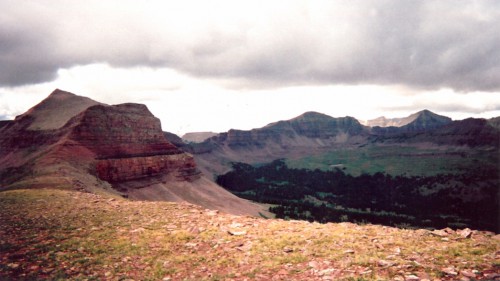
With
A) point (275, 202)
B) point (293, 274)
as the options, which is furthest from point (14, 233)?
point (275, 202)

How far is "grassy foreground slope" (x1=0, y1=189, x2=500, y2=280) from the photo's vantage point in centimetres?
1402

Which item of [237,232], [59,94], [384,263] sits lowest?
[237,232]

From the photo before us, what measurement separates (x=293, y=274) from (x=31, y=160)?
91.8 meters

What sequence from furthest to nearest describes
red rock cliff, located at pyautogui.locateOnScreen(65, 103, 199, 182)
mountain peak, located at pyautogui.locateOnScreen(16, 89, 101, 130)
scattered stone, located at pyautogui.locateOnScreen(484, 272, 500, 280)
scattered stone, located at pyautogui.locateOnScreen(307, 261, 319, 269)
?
mountain peak, located at pyautogui.locateOnScreen(16, 89, 101, 130)
red rock cliff, located at pyautogui.locateOnScreen(65, 103, 199, 182)
scattered stone, located at pyautogui.locateOnScreen(307, 261, 319, 269)
scattered stone, located at pyautogui.locateOnScreen(484, 272, 500, 280)

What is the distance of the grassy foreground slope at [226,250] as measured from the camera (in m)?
14.0

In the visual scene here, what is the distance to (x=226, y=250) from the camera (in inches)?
706

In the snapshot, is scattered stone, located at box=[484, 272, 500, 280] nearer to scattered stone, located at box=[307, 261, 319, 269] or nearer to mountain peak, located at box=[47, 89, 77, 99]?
scattered stone, located at box=[307, 261, 319, 269]

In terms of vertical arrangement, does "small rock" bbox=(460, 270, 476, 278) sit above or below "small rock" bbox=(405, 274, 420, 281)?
above

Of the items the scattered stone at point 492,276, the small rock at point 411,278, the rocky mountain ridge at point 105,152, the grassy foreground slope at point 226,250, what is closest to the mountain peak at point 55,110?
the rocky mountain ridge at point 105,152

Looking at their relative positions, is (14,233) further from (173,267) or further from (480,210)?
(480,210)

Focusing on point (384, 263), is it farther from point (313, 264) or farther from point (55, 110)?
point (55, 110)

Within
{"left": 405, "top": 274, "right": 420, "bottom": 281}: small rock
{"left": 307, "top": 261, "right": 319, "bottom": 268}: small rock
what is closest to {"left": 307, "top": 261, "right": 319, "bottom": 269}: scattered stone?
{"left": 307, "top": 261, "right": 319, "bottom": 268}: small rock

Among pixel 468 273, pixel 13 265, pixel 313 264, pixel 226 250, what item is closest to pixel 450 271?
pixel 468 273

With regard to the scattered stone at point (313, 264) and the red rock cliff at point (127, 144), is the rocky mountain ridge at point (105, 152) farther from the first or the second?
the scattered stone at point (313, 264)
